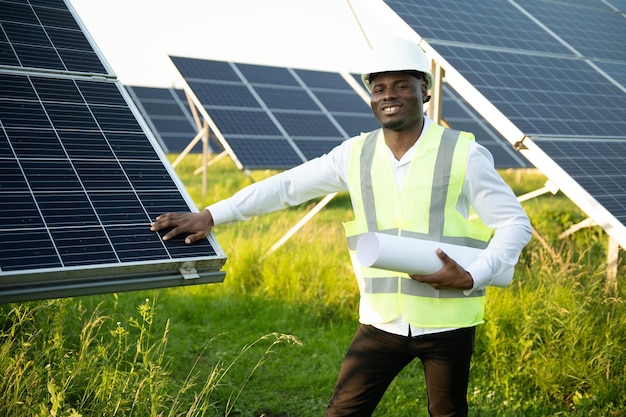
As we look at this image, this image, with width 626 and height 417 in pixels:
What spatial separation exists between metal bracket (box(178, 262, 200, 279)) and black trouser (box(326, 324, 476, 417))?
883 millimetres

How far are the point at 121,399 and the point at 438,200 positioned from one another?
74.8 inches

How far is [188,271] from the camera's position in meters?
3.36

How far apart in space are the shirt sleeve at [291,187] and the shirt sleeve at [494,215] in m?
0.69

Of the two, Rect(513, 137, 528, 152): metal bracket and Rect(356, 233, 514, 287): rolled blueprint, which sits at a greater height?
Rect(513, 137, 528, 152): metal bracket

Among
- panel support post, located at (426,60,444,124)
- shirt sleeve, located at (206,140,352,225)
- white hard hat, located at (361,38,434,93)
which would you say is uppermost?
panel support post, located at (426,60,444,124)

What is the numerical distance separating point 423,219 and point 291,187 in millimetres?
734

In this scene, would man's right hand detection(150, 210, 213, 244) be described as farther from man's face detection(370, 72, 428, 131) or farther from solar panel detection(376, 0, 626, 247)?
solar panel detection(376, 0, 626, 247)

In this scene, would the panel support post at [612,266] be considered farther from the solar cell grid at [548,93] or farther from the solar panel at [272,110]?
the solar panel at [272,110]

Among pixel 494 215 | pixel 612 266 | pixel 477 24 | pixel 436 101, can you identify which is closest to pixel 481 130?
pixel 477 24

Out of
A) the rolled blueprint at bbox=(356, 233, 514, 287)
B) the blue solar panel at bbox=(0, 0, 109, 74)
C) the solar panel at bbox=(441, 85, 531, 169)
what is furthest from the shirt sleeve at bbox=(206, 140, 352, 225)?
the solar panel at bbox=(441, 85, 531, 169)

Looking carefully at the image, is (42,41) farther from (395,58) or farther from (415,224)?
(415,224)

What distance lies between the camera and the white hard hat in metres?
3.26

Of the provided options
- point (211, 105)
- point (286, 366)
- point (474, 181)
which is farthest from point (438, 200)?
point (211, 105)

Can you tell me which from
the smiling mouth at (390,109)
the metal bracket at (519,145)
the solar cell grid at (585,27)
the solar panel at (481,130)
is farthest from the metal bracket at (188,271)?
the solar panel at (481,130)
